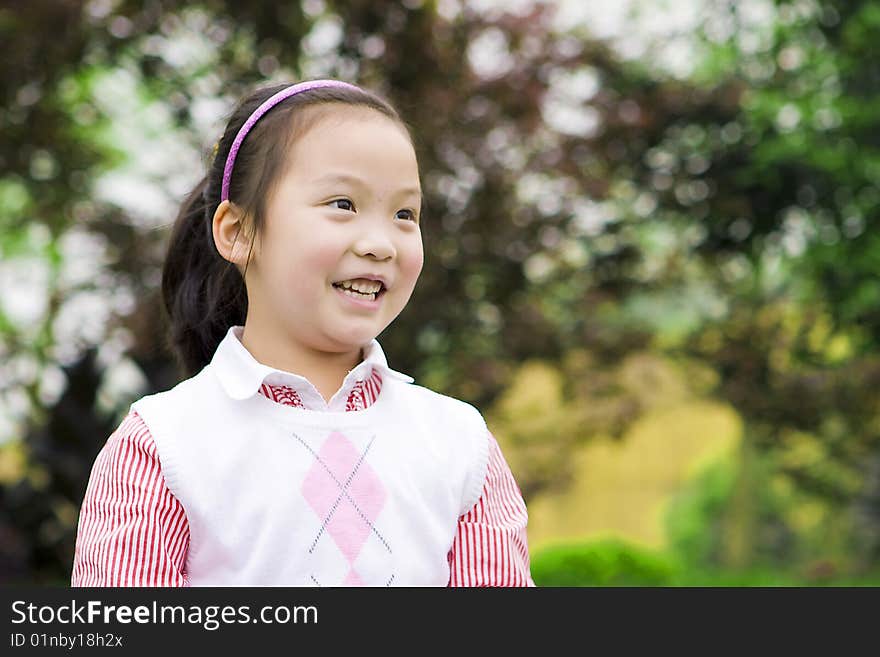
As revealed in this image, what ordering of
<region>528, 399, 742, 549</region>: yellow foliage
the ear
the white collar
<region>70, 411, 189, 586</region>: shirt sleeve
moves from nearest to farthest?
<region>70, 411, 189, 586</region>: shirt sleeve
the white collar
the ear
<region>528, 399, 742, 549</region>: yellow foliage

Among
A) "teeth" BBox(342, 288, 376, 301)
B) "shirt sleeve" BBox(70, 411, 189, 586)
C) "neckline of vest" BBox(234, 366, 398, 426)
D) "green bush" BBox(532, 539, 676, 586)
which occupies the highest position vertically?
"green bush" BBox(532, 539, 676, 586)

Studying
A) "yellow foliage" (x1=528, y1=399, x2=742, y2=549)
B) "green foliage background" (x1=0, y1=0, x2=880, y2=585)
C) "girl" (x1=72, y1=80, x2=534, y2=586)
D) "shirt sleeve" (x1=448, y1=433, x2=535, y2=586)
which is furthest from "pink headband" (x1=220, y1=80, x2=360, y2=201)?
"yellow foliage" (x1=528, y1=399, x2=742, y2=549)

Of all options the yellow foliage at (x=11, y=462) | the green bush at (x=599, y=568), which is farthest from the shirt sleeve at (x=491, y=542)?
the yellow foliage at (x=11, y=462)

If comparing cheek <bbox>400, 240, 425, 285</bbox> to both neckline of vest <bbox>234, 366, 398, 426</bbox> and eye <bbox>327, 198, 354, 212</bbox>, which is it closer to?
eye <bbox>327, 198, 354, 212</bbox>

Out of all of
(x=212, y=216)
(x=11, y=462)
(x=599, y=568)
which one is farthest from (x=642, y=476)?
(x=212, y=216)

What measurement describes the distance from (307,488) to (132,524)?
0.22 metres

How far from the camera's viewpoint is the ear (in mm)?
1671

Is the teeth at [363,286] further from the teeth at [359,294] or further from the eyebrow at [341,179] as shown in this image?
the eyebrow at [341,179]

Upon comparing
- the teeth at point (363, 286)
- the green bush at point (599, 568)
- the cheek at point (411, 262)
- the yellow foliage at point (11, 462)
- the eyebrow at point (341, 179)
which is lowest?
the teeth at point (363, 286)

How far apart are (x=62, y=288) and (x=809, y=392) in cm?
439

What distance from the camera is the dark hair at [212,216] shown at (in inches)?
64.1

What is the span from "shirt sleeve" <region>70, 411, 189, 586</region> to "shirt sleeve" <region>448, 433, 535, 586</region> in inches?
14.8

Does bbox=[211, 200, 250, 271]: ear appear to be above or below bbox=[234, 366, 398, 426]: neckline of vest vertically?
above

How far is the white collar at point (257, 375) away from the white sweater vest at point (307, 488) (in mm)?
21
